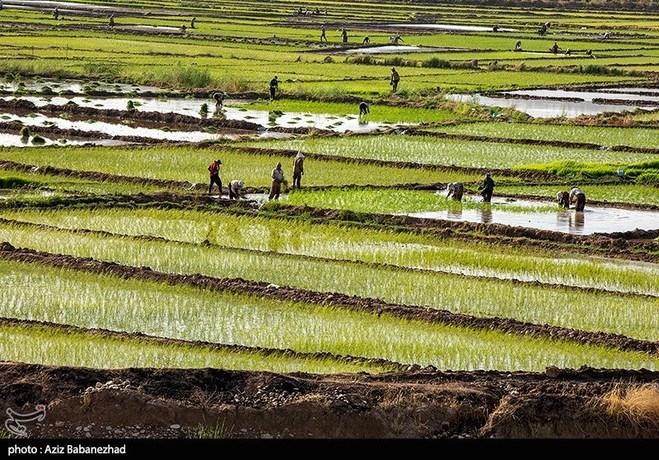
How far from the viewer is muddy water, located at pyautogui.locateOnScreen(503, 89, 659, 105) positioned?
102ft

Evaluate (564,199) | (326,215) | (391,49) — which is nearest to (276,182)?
(326,215)

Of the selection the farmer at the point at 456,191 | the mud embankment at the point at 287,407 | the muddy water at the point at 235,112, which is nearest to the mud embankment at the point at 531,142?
the muddy water at the point at 235,112

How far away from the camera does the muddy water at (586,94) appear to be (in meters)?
31.2

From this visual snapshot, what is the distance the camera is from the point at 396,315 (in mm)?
12539

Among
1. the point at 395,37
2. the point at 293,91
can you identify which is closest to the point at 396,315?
the point at 293,91

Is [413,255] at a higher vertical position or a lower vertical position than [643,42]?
lower

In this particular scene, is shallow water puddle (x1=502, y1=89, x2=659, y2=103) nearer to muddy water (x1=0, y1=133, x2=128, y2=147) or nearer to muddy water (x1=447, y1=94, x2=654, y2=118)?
muddy water (x1=447, y1=94, x2=654, y2=118)

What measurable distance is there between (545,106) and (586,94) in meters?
3.04

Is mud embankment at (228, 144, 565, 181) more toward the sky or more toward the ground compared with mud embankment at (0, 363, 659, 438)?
more toward the sky

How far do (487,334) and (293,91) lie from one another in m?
19.3

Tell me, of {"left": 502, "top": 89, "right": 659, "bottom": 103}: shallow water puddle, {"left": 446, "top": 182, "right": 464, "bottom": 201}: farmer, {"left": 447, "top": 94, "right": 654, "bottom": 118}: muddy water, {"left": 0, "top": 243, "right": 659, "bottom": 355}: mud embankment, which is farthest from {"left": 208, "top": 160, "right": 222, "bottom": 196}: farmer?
{"left": 502, "top": 89, "right": 659, "bottom": 103}: shallow water puddle

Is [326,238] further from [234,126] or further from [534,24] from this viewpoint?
[534,24]

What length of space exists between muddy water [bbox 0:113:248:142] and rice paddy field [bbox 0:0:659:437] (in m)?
0.15
